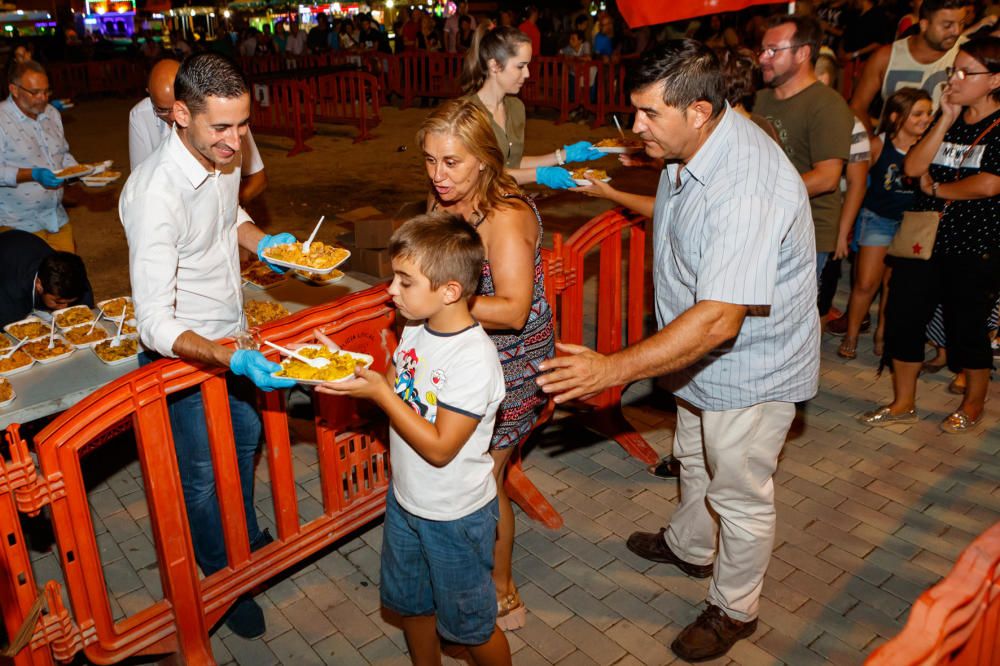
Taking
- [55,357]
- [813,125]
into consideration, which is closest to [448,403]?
[55,357]

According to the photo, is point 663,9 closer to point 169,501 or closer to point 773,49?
point 773,49

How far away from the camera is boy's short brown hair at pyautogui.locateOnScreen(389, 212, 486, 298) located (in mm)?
2617

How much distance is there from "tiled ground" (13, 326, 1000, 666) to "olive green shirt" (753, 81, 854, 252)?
1.78 metres

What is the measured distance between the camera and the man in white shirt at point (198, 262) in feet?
9.82

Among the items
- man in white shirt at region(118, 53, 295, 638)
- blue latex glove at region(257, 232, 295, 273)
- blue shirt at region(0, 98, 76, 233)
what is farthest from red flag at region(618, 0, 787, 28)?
blue shirt at region(0, 98, 76, 233)

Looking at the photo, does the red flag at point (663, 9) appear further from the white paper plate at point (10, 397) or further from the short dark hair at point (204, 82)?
the white paper plate at point (10, 397)

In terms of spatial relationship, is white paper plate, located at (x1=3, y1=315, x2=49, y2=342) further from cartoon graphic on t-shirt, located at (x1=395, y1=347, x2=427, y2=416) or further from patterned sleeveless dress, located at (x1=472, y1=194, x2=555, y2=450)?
patterned sleeveless dress, located at (x1=472, y1=194, x2=555, y2=450)

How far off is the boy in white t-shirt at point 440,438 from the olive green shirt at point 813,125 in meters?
3.06

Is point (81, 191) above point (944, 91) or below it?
below

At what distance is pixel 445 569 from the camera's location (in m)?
2.82

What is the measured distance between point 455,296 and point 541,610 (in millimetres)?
1891

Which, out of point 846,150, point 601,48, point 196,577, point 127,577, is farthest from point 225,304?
point 601,48

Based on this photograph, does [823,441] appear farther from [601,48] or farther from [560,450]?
[601,48]

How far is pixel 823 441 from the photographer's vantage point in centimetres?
527
